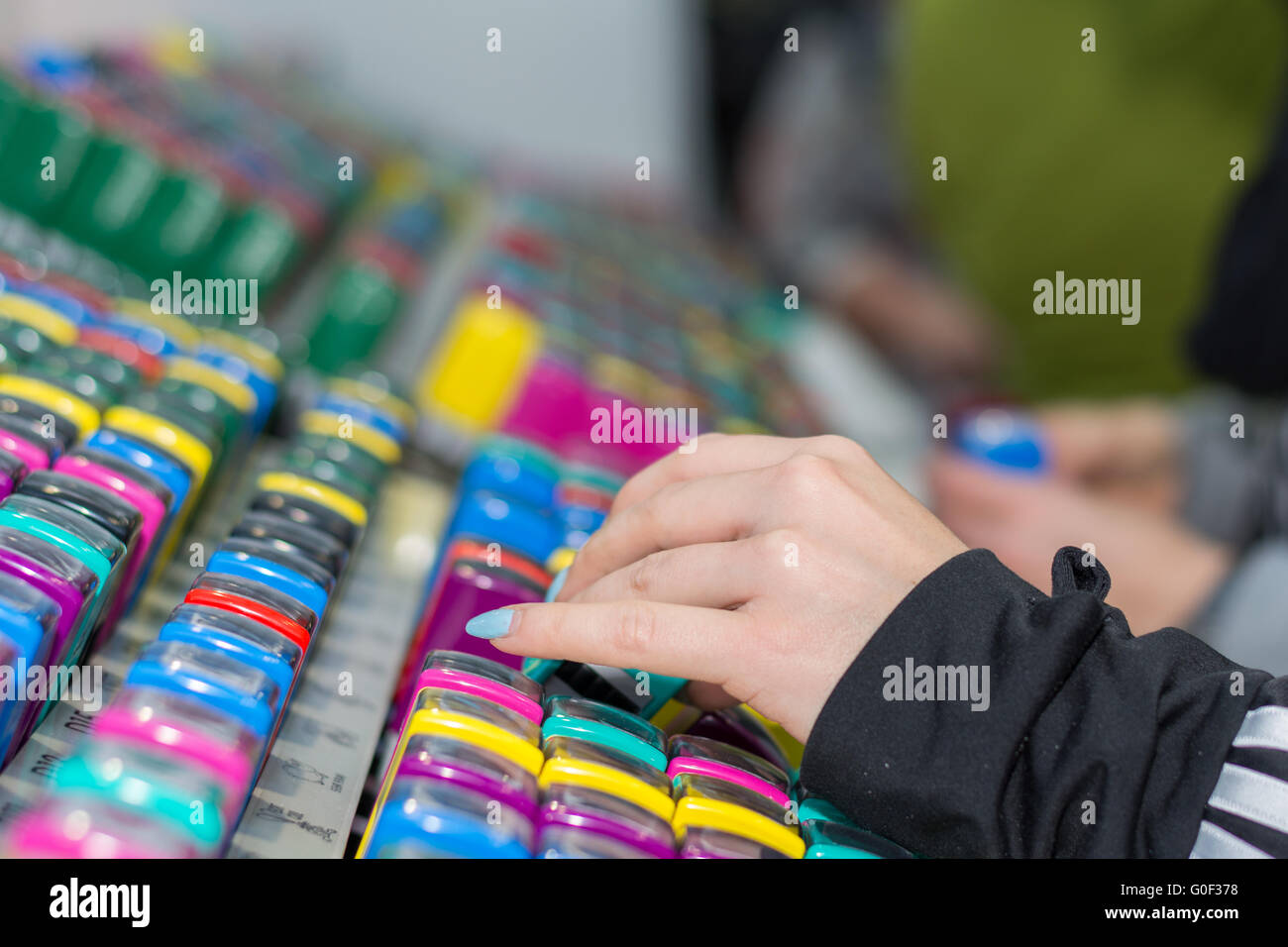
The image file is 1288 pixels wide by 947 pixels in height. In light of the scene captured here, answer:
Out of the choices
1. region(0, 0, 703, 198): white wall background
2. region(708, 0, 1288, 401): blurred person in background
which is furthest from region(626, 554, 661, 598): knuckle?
region(0, 0, 703, 198): white wall background

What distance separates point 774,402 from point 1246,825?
3.29 feet

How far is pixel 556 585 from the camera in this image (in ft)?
2.38

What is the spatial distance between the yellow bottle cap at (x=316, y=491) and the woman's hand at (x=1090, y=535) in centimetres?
65

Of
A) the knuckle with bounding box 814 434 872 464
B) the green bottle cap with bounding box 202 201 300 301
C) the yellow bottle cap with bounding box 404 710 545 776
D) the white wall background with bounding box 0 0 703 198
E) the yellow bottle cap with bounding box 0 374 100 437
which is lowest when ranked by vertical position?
the yellow bottle cap with bounding box 404 710 545 776

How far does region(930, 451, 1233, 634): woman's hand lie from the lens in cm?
114

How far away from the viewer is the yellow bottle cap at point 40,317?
797mm

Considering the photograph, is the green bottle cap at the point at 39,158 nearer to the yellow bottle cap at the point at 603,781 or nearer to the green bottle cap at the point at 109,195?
the green bottle cap at the point at 109,195

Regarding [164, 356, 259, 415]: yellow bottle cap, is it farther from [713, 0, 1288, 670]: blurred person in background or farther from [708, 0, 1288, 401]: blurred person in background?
[708, 0, 1288, 401]: blurred person in background

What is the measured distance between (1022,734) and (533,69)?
11.9 ft

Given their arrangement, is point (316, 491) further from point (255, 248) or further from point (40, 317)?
point (255, 248)

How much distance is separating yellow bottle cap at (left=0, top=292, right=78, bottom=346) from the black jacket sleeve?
2.02ft

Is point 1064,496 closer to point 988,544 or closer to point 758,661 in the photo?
point 988,544

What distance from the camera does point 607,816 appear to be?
54cm
